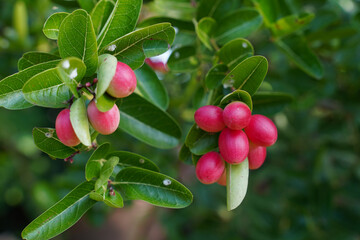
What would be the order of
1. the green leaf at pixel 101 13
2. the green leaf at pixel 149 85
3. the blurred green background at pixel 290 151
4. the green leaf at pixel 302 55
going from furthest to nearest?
the blurred green background at pixel 290 151, the green leaf at pixel 302 55, the green leaf at pixel 149 85, the green leaf at pixel 101 13

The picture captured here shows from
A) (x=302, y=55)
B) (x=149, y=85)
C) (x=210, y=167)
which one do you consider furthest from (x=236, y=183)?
(x=302, y=55)

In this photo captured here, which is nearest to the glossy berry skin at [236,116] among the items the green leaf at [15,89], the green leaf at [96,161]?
the green leaf at [96,161]

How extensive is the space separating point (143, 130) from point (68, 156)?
0.21 metres

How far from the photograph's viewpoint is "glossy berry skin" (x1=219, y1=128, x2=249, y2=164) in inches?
28.9

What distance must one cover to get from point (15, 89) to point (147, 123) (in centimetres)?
33

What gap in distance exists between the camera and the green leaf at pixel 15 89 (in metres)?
0.71

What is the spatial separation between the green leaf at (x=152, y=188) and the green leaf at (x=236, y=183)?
0.27 feet

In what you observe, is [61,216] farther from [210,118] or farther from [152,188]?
[210,118]

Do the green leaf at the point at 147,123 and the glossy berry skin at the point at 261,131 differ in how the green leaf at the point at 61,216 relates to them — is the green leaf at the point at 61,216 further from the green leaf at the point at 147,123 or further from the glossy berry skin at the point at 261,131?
the glossy berry skin at the point at 261,131

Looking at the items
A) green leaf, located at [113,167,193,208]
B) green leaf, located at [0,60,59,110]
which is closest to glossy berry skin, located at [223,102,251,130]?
green leaf, located at [113,167,193,208]

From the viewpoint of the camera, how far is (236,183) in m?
0.77

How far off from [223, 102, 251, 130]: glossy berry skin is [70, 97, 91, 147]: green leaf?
0.26 meters

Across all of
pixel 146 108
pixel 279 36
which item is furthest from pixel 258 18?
pixel 146 108

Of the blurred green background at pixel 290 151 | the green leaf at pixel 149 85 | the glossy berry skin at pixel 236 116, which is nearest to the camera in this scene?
the glossy berry skin at pixel 236 116
